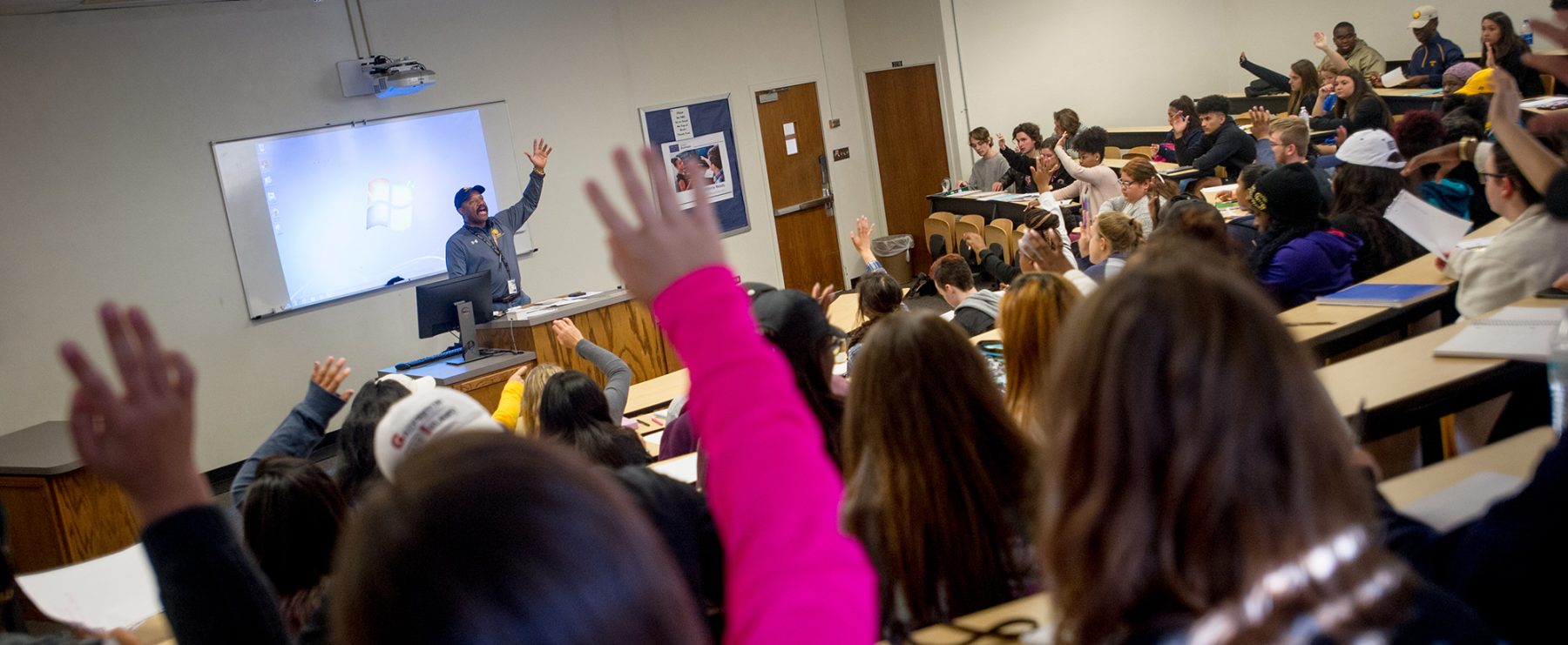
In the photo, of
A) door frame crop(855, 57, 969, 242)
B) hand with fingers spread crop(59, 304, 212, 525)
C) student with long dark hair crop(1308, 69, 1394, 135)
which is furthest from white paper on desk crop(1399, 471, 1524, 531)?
door frame crop(855, 57, 969, 242)

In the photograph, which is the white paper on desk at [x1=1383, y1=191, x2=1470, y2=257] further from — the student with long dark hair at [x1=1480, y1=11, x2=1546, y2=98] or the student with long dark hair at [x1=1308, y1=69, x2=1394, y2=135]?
the student with long dark hair at [x1=1480, y1=11, x2=1546, y2=98]

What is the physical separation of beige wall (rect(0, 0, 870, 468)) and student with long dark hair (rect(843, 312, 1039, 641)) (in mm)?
6328

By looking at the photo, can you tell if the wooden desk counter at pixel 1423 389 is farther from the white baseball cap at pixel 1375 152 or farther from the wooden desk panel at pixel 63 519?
the wooden desk panel at pixel 63 519

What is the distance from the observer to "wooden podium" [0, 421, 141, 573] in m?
4.71

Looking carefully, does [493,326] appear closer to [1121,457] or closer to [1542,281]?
[1542,281]

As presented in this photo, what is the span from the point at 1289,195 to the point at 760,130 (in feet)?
19.9

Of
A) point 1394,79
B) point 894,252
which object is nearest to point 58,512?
point 894,252

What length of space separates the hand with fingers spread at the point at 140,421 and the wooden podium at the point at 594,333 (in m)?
5.19

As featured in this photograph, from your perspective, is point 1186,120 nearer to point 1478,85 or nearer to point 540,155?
point 1478,85

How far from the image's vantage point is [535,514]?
568mm

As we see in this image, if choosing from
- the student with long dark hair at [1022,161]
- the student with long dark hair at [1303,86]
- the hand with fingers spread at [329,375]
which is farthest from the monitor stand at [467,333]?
→ the student with long dark hair at [1303,86]

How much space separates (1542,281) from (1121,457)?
2.96 metres

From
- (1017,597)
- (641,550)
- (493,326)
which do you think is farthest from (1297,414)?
(493,326)

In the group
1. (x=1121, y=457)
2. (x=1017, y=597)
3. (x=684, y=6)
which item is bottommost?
(x=1017, y=597)
